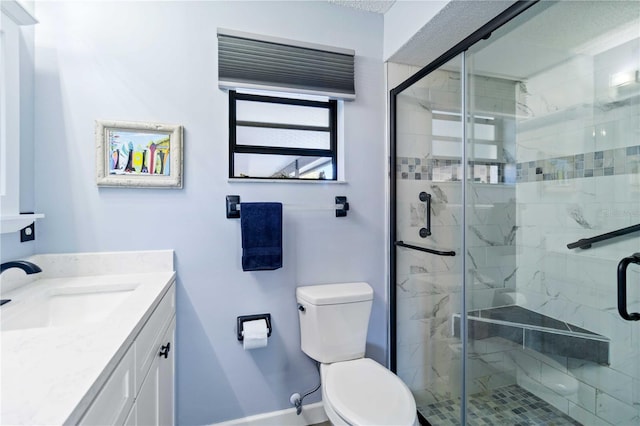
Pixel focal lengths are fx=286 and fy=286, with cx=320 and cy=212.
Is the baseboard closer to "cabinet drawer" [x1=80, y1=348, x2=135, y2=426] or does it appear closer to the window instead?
"cabinet drawer" [x1=80, y1=348, x2=135, y2=426]

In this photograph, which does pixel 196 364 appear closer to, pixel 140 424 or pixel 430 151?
pixel 140 424

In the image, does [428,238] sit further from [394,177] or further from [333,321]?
[333,321]

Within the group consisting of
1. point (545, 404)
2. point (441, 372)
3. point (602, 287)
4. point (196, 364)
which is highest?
point (602, 287)

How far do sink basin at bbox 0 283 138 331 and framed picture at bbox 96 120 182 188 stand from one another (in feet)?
1.67

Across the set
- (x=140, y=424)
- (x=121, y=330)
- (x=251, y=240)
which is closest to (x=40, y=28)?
(x=251, y=240)

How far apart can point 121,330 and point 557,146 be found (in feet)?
7.48

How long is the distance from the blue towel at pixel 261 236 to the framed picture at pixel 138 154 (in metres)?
0.40

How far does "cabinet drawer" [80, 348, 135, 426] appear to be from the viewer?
0.59 metres

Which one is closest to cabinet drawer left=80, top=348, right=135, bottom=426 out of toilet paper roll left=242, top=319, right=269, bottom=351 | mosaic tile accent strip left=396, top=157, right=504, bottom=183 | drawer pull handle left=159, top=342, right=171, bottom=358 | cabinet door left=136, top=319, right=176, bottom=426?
cabinet door left=136, top=319, right=176, bottom=426

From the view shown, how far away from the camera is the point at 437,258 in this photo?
1.75m

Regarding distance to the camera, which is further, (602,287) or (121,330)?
(602,287)

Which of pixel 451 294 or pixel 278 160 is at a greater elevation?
pixel 278 160

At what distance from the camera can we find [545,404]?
5.42ft

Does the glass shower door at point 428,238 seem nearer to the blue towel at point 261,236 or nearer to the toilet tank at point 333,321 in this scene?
the toilet tank at point 333,321
